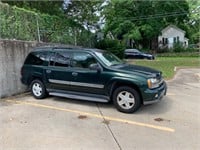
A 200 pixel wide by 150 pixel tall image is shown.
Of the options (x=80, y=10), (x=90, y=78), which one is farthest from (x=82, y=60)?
(x=80, y=10)

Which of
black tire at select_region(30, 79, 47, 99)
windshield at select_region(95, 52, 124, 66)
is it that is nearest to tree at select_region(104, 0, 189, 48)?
windshield at select_region(95, 52, 124, 66)

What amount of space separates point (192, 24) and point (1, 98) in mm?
54875

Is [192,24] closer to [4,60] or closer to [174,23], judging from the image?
[174,23]

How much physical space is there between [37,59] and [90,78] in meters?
2.18

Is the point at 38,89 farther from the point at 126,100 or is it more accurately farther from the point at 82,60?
the point at 126,100

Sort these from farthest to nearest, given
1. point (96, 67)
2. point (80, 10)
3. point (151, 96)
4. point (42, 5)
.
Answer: point (80, 10)
point (42, 5)
point (96, 67)
point (151, 96)

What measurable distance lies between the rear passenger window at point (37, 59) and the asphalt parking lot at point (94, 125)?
1.18 metres

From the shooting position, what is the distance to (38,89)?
8.62 meters

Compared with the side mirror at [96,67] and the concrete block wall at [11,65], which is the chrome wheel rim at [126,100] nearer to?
the side mirror at [96,67]

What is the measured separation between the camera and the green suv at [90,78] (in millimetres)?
6973

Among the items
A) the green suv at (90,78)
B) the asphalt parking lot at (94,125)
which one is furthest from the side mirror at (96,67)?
the asphalt parking lot at (94,125)

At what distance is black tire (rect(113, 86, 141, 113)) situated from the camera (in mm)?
6941

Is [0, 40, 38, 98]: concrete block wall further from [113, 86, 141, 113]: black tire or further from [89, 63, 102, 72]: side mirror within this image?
[113, 86, 141, 113]: black tire

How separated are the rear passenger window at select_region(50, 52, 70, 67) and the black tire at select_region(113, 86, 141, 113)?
1.82 meters
